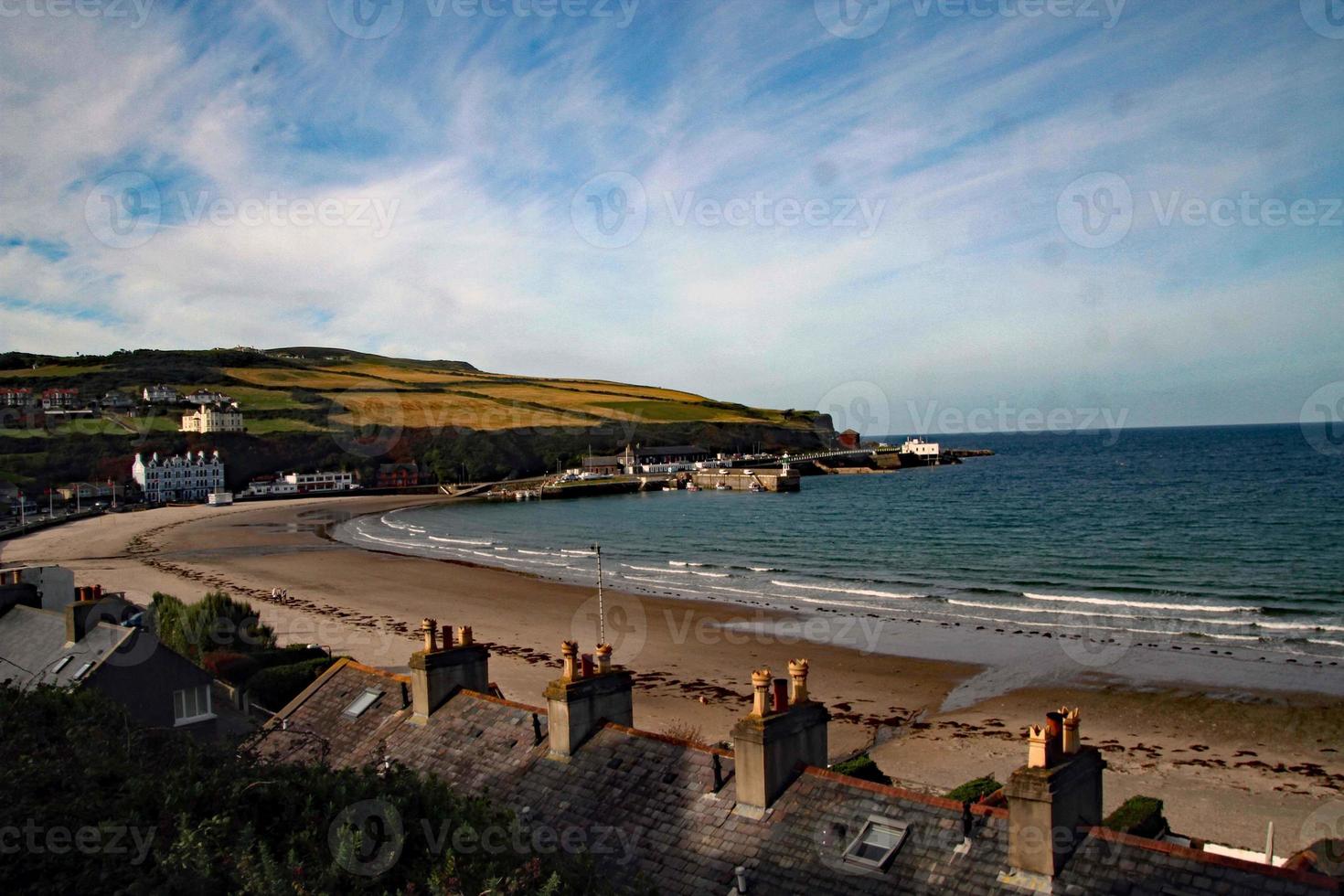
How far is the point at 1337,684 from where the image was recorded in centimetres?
2572

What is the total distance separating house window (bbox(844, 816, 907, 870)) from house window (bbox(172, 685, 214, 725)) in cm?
1299

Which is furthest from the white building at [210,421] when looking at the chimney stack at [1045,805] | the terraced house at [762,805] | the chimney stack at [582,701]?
the chimney stack at [1045,805]

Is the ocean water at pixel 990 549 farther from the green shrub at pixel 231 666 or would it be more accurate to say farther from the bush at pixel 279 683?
the green shrub at pixel 231 666

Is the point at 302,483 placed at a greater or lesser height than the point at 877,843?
lesser

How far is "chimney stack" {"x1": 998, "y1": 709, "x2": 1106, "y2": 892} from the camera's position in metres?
7.63

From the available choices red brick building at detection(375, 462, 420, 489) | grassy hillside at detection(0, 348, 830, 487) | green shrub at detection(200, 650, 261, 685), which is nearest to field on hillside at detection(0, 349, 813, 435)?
grassy hillside at detection(0, 348, 830, 487)

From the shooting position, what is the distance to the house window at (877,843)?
835 cm

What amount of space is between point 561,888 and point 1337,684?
93.4 ft

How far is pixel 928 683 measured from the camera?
1100 inches

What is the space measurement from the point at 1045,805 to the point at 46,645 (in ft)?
59.5

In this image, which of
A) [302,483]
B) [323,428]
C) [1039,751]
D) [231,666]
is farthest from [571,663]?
[323,428]

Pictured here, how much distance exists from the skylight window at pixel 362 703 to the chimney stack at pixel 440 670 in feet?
3.72

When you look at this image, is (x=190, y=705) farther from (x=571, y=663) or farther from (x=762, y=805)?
(x=762, y=805)

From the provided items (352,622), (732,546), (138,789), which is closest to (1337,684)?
(138,789)
